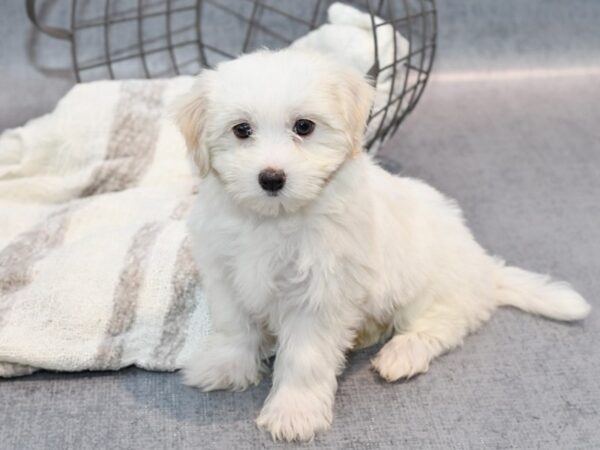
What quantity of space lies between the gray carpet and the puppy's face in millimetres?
613

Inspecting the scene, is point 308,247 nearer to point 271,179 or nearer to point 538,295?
point 271,179

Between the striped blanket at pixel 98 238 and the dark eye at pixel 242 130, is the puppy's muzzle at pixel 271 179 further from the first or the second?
the striped blanket at pixel 98 238

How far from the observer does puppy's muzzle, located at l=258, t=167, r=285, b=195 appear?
1.64m

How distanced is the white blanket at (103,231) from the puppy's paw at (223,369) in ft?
0.27

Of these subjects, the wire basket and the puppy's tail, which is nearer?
the puppy's tail

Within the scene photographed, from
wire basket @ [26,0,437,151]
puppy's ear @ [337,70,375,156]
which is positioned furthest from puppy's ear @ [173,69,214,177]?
wire basket @ [26,0,437,151]

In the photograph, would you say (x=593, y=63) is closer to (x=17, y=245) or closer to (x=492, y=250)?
(x=492, y=250)

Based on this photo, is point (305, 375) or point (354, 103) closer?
point (354, 103)

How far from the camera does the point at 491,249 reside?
2709mm

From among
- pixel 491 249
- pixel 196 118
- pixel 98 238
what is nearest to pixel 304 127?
pixel 196 118

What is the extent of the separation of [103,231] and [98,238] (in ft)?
0.25

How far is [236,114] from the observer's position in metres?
1.67

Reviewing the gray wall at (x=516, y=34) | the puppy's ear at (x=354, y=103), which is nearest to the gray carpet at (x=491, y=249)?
the gray wall at (x=516, y=34)

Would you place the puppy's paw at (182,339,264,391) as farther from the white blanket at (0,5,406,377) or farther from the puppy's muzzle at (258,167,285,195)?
the puppy's muzzle at (258,167,285,195)
